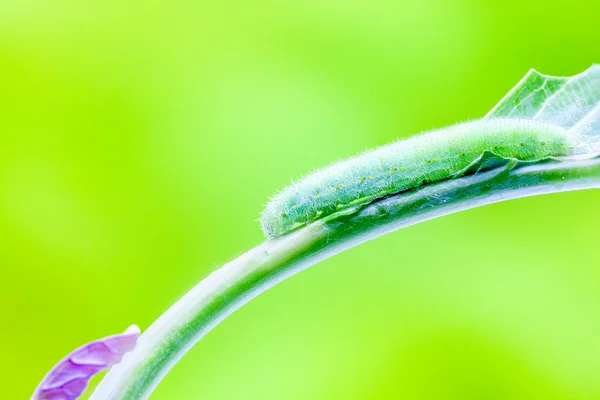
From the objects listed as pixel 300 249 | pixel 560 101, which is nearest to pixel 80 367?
pixel 300 249

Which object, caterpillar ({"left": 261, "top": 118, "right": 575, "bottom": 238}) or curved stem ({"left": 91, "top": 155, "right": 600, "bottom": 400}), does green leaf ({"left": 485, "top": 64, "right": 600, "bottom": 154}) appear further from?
curved stem ({"left": 91, "top": 155, "right": 600, "bottom": 400})

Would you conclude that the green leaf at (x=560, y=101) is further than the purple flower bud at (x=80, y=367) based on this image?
Yes

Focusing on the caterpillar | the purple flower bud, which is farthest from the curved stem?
the caterpillar

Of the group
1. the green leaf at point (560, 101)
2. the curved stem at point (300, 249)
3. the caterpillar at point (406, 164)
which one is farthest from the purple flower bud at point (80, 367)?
the green leaf at point (560, 101)

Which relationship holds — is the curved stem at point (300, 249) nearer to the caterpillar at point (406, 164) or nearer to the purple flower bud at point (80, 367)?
the purple flower bud at point (80, 367)

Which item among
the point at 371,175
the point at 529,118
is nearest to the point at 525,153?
the point at 529,118

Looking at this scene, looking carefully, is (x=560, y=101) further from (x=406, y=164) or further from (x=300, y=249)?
(x=300, y=249)

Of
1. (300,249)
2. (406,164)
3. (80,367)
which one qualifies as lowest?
(80,367)
